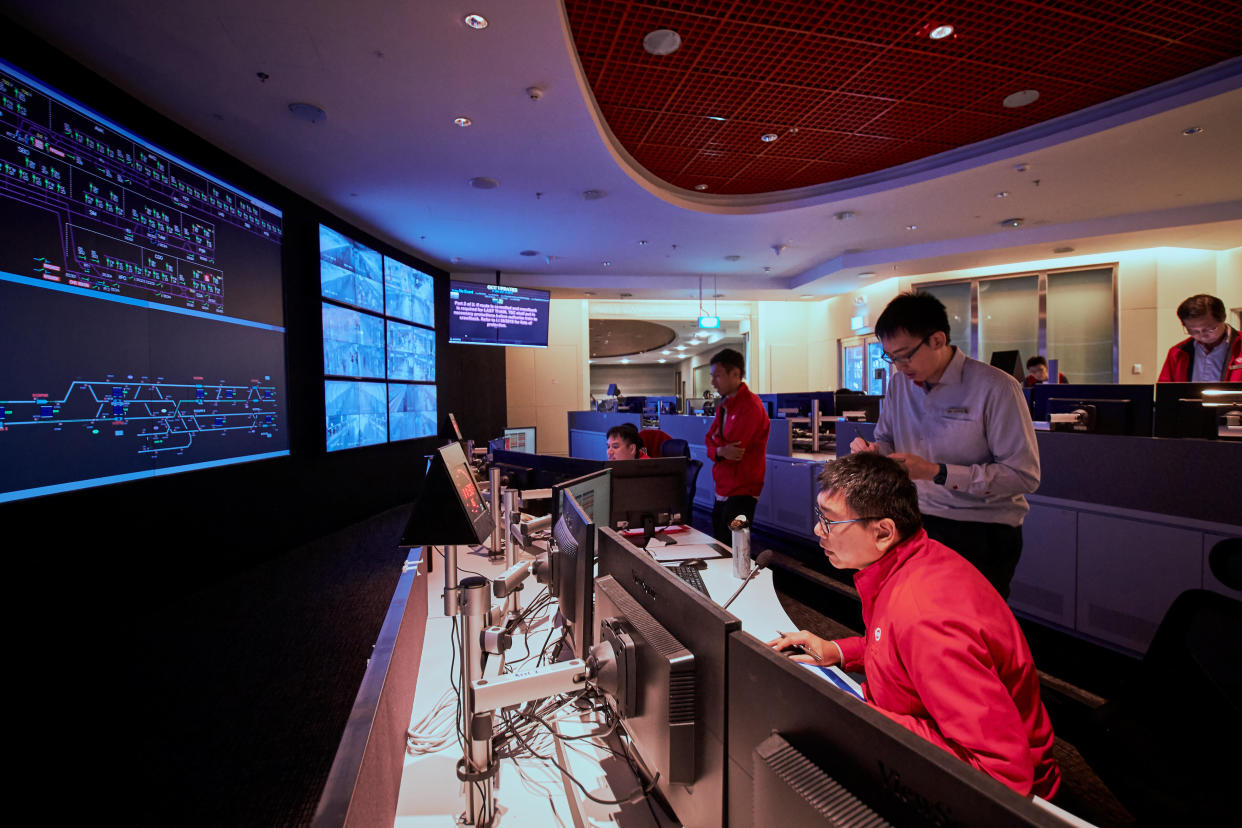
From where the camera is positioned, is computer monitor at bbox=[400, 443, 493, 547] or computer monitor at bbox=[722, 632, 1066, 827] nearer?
computer monitor at bbox=[722, 632, 1066, 827]

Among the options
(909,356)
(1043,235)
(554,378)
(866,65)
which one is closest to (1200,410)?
(909,356)

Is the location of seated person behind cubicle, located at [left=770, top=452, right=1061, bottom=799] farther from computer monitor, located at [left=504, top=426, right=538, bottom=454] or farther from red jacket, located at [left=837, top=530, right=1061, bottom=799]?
computer monitor, located at [left=504, top=426, right=538, bottom=454]

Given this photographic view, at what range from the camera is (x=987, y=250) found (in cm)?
652

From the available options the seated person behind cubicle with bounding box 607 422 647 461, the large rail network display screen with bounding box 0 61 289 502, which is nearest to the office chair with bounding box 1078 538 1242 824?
the seated person behind cubicle with bounding box 607 422 647 461

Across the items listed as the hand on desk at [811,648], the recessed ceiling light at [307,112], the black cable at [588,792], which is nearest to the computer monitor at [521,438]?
the recessed ceiling light at [307,112]

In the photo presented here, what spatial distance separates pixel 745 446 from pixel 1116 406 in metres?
2.08

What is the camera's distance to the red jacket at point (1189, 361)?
3.33 m

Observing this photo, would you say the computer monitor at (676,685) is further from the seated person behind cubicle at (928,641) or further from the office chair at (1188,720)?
the office chair at (1188,720)

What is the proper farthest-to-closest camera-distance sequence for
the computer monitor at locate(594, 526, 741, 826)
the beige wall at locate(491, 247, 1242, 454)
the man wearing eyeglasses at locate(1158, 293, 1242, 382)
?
the beige wall at locate(491, 247, 1242, 454), the man wearing eyeglasses at locate(1158, 293, 1242, 382), the computer monitor at locate(594, 526, 741, 826)

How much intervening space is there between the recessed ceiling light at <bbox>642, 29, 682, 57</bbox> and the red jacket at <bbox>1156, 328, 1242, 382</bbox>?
392 centimetres

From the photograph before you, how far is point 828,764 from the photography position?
486mm

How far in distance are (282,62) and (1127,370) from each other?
9.80 meters

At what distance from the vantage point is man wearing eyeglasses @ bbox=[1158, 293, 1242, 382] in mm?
3266

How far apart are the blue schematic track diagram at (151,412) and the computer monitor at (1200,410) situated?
220 inches
